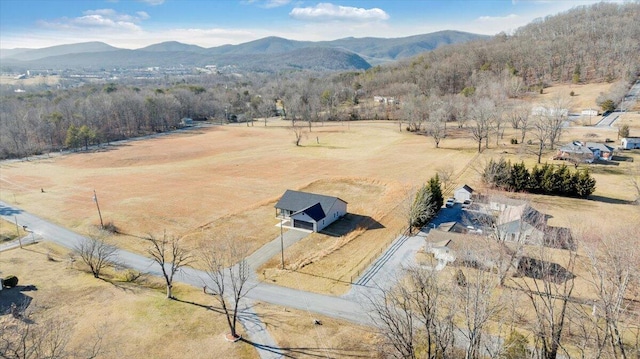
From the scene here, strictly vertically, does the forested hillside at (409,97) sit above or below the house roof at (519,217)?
above

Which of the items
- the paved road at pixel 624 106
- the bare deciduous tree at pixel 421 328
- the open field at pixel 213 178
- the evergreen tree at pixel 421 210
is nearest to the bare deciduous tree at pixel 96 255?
the open field at pixel 213 178

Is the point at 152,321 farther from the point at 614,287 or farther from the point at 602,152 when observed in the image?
the point at 602,152

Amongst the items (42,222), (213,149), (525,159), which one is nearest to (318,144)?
(213,149)

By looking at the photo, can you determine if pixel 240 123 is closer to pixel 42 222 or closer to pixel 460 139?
pixel 460 139

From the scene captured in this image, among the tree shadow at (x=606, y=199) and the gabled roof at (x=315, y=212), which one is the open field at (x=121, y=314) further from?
the tree shadow at (x=606, y=199)

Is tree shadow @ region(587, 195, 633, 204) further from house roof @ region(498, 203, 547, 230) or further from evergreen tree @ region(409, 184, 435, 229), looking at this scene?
evergreen tree @ region(409, 184, 435, 229)

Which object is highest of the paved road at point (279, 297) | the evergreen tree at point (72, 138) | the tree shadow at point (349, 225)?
the evergreen tree at point (72, 138)
